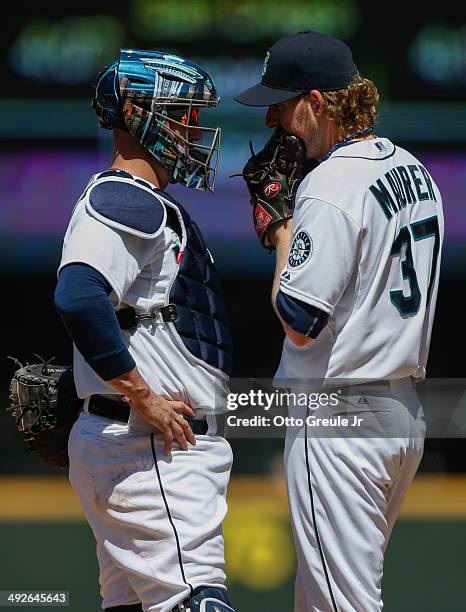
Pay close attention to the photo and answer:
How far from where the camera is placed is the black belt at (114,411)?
8.87 feet

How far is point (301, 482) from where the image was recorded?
2.68m

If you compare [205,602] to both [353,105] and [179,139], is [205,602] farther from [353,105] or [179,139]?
[353,105]

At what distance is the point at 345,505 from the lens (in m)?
2.65

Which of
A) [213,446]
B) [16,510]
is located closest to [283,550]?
[16,510]

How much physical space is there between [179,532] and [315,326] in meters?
0.52

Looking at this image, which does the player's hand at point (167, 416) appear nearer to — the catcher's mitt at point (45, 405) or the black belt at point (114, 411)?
the black belt at point (114, 411)

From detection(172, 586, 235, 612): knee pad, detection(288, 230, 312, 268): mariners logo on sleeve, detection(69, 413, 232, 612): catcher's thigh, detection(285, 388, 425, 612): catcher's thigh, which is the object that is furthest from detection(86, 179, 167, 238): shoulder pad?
detection(172, 586, 235, 612): knee pad

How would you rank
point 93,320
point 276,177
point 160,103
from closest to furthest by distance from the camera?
point 93,320 → point 160,103 → point 276,177

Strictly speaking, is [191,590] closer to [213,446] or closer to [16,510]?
[213,446]

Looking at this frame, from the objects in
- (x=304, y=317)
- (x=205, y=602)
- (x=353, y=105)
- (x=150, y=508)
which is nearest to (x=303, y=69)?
(x=353, y=105)

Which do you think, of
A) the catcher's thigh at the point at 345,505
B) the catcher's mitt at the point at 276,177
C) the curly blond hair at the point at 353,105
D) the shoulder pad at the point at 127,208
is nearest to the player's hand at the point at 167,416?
the catcher's thigh at the point at 345,505

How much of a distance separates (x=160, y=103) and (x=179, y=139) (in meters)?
0.09

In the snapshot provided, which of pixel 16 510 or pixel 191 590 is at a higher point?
pixel 191 590

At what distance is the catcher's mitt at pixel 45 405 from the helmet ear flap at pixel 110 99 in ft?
1.99
